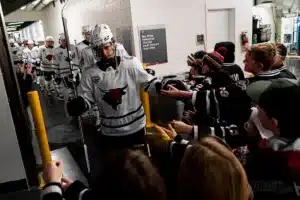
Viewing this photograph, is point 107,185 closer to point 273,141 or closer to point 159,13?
point 273,141

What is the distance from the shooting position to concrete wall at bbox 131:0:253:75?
14.8 feet

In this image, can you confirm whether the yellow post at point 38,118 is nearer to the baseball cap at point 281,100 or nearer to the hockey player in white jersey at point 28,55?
the baseball cap at point 281,100

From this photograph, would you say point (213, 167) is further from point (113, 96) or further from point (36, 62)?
point (36, 62)

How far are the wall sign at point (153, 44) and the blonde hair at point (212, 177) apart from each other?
12.6 ft

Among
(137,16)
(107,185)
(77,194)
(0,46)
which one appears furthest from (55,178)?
(137,16)

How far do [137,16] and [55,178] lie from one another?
358 centimetres

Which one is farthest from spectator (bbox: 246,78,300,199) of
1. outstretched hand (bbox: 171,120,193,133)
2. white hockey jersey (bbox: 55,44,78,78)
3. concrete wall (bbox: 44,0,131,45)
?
white hockey jersey (bbox: 55,44,78,78)

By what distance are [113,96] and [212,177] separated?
157 cm

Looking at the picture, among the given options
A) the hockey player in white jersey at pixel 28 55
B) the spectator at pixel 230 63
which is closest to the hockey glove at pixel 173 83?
A: the spectator at pixel 230 63

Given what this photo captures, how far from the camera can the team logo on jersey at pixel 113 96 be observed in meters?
2.33

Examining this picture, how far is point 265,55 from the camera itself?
87.4 inches

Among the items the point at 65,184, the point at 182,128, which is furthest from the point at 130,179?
the point at 182,128

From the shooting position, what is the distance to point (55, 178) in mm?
1333

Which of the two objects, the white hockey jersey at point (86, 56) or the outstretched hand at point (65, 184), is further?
the white hockey jersey at point (86, 56)
